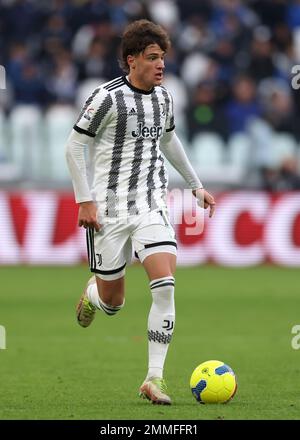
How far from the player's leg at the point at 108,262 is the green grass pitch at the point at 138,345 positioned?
63 centimetres

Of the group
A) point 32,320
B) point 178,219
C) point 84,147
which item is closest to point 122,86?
point 84,147

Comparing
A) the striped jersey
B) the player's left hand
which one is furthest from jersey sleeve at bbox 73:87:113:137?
the player's left hand

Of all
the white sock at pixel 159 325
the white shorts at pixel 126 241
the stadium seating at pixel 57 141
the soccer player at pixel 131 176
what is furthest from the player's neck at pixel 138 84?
the stadium seating at pixel 57 141

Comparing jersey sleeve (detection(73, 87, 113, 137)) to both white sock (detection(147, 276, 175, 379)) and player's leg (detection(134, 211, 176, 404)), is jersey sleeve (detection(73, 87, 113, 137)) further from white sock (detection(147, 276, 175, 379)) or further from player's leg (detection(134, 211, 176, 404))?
white sock (detection(147, 276, 175, 379))

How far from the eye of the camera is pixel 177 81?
20.7 m

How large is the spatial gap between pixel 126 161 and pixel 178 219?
10.2 meters

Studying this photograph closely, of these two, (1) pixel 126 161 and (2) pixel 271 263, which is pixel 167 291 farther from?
(2) pixel 271 263

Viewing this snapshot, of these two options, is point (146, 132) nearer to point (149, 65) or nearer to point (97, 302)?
point (149, 65)

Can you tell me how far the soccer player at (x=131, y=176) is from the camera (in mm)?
7512

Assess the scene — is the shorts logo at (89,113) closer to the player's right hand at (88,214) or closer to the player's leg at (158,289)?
the player's right hand at (88,214)

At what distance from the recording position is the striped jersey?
764 centimetres

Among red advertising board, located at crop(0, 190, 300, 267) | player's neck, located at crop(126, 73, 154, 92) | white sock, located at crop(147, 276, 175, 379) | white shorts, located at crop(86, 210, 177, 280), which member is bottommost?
red advertising board, located at crop(0, 190, 300, 267)

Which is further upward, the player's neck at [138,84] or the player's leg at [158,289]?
the player's neck at [138,84]

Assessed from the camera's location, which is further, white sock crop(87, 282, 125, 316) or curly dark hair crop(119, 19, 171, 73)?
white sock crop(87, 282, 125, 316)
